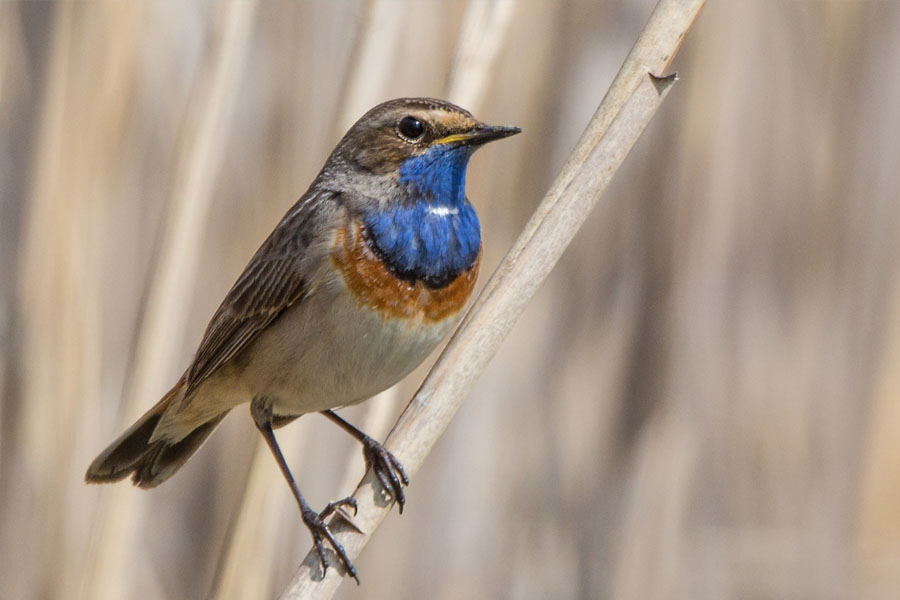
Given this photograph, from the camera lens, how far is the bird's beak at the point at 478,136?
2.46m

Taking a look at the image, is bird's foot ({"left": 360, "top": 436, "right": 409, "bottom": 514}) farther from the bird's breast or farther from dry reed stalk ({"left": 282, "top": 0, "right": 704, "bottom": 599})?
the bird's breast

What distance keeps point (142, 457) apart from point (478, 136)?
1133mm

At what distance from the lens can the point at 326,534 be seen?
237 centimetres

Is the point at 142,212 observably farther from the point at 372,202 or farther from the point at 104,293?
the point at 372,202

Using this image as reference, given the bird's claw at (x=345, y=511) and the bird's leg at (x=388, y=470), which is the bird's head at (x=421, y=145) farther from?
the bird's claw at (x=345, y=511)

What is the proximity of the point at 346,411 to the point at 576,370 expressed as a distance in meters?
0.73

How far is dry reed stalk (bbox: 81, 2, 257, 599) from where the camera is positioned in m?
2.66

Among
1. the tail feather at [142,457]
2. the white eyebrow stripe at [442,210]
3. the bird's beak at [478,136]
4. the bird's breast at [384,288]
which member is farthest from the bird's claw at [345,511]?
the bird's beak at [478,136]

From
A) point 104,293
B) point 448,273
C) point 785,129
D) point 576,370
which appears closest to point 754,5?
point 785,129

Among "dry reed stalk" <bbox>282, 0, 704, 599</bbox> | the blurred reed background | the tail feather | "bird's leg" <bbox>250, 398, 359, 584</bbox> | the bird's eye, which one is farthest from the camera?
the blurred reed background

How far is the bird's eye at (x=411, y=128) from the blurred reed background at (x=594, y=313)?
58 cm

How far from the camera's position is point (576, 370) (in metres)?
3.49

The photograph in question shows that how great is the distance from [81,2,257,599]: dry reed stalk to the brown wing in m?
0.14

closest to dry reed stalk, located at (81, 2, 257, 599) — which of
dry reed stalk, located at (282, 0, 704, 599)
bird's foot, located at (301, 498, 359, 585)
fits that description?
bird's foot, located at (301, 498, 359, 585)
